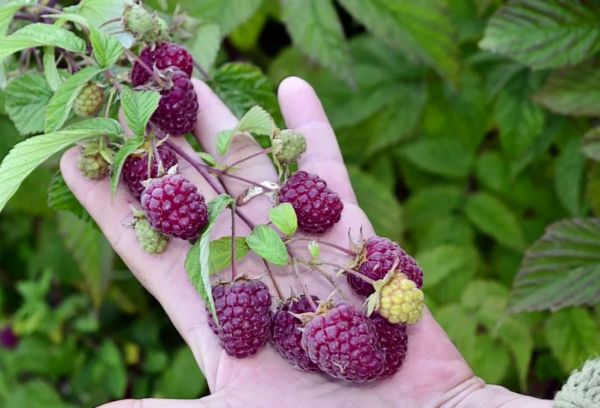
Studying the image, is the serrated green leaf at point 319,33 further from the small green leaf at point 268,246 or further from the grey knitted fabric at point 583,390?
the grey knitted fabric at point 583,390

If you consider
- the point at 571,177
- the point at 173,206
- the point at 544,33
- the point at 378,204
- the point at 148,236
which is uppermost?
the point at 544,33

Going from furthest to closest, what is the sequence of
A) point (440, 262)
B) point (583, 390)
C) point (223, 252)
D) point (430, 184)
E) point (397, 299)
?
point (430, 184) → point (440, 262) → point (223, 252) → point (397, 299) → point (583, 390)

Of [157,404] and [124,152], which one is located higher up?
[124,152]

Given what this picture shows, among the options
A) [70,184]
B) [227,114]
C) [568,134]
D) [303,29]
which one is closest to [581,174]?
[568,134]

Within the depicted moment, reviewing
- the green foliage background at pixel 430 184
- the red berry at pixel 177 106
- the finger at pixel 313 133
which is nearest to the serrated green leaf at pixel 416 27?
the green foliage background at pixel 430 184

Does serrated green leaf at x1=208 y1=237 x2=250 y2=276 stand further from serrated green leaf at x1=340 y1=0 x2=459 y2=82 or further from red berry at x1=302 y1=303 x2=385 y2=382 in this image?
serrated green leaf at x1=340 y1=0 x2=459 y2=82

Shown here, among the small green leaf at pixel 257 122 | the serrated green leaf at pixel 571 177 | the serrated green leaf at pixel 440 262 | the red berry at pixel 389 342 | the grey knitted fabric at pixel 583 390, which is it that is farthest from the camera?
the serrated green leaf at pixel 571 177

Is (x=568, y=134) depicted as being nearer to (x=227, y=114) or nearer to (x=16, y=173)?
(x=227, y=114)

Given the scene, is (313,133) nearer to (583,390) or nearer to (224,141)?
(224,141)

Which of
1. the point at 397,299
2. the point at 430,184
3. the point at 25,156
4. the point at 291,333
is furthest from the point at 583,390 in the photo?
the point at 430,184
